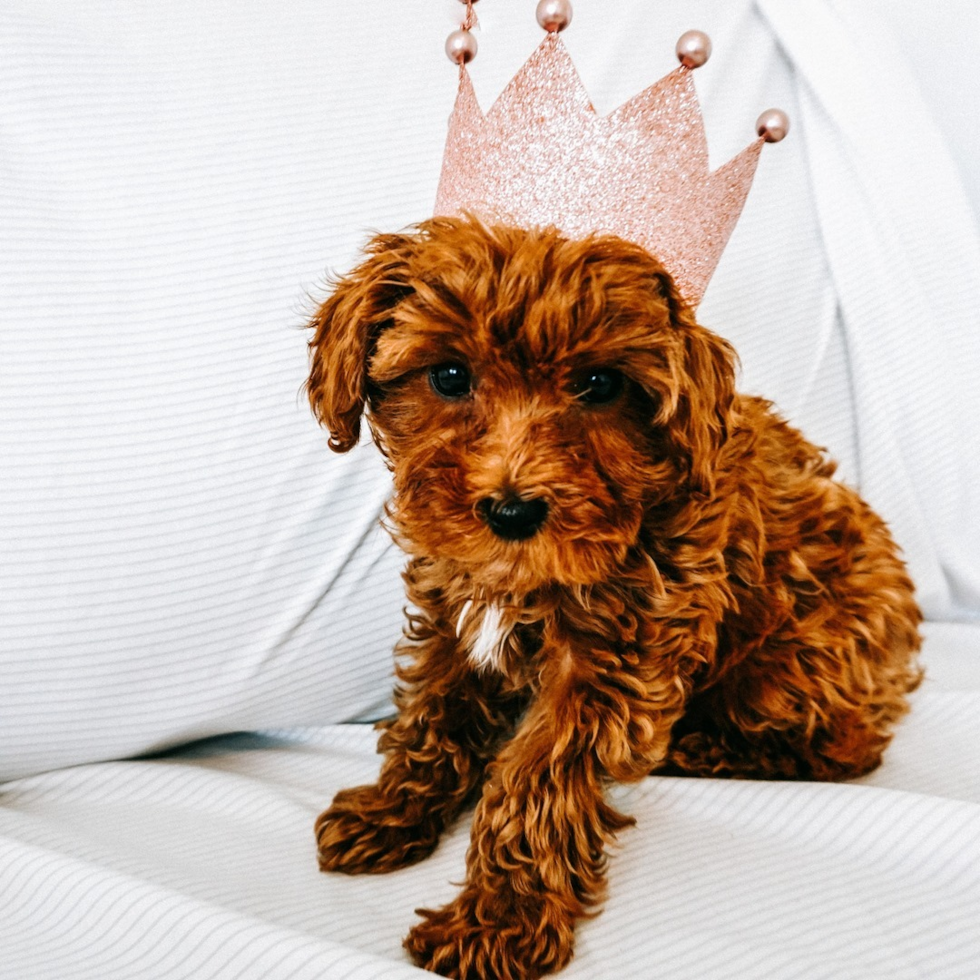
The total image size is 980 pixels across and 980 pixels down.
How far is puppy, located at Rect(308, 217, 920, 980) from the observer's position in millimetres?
1475

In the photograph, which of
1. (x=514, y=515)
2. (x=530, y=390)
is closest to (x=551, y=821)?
(x=514, y=515)

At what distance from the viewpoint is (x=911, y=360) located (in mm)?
2588

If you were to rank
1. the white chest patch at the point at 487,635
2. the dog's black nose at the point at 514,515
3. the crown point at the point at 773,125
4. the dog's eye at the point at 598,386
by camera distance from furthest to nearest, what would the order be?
the crown point at the point at 773,125 → the white chest patch at the point at 487,635 → the dog's eye at the point at 598,386 → the dog's black nose at the point at 514,515

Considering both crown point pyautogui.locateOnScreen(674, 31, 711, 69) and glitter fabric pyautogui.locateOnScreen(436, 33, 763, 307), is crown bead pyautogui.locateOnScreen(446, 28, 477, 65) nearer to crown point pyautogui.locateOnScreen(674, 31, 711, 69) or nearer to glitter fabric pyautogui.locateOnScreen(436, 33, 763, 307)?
glitter fabric pyautogui.locateOnScreen(436, 33, 763, 307)

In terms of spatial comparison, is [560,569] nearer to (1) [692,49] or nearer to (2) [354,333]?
(2) [354,333]

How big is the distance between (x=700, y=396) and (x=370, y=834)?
0.88 m

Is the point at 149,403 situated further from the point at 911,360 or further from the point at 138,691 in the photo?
the point at 911,360

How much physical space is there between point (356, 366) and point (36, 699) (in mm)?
900

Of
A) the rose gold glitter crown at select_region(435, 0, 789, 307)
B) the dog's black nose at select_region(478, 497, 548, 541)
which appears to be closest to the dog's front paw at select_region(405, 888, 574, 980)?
the dog's black nose at select_region(478, 497, 548, 541)

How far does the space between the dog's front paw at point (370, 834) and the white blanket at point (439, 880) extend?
0.03 m

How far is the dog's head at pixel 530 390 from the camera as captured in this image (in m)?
1.46

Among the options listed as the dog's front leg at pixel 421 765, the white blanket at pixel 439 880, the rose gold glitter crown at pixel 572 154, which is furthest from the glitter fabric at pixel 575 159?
the white blanket at pixel 439 880

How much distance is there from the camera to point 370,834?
1.72 m

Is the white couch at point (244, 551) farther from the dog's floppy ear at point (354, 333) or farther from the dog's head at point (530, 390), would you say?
the dog's head at point (530, 390)
